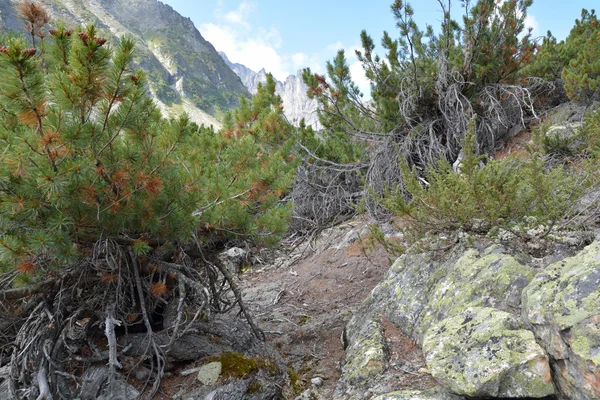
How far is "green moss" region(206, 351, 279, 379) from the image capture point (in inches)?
109

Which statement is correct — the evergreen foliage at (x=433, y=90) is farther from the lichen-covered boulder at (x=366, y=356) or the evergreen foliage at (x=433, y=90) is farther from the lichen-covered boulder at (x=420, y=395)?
the lichen-covered boulder at (x=420, y=395)

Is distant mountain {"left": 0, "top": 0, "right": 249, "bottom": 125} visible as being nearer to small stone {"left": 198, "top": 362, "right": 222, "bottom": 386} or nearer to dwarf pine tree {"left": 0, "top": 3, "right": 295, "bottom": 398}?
dwarf pine tree {"left": 0, "top": 3, "right": 295, "bottom": 398}

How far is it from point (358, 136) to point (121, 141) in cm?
487

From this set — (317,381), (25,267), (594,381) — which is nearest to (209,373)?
(317,381)

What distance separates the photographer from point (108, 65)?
203 centimetres

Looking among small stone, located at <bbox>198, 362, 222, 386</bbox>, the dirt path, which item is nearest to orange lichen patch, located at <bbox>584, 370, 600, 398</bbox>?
the dirt path

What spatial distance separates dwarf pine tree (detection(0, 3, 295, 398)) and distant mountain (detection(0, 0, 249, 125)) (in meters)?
112

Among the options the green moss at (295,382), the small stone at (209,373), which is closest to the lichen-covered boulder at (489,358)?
the green moss at (295,382)

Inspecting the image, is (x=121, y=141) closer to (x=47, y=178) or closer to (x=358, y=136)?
(x=47, y=178)

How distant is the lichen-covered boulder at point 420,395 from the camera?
1.97m

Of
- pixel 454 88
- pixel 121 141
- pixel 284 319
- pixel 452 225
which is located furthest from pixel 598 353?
pixel 454 88

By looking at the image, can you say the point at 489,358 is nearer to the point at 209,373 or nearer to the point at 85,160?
the point at 209,373

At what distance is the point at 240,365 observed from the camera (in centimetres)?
285

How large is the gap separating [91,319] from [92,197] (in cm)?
133
